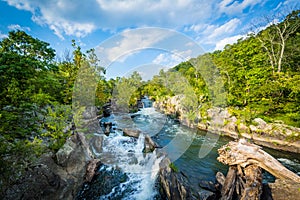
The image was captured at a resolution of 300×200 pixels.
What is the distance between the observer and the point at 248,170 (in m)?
3.39

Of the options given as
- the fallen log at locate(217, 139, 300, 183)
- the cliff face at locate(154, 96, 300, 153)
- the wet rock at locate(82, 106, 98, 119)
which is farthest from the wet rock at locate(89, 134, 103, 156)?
the cliff face at locate(154, 96, 300, 153)

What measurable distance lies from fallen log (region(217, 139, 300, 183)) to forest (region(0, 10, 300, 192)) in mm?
5012

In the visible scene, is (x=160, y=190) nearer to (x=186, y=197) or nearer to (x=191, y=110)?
(x=186, y=197)

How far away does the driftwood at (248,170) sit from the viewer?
3190 millimetres

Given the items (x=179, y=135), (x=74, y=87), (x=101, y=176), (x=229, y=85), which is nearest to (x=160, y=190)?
(x=101, y=176)

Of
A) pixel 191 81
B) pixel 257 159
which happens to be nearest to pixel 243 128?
pixel 257 159

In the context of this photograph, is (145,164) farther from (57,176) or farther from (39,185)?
(39,185)

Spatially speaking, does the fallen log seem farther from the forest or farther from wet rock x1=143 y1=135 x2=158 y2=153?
the forest

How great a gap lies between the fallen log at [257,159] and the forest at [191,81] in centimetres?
501

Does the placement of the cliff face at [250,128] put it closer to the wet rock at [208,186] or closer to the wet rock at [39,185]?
the wet rock at [208,186]

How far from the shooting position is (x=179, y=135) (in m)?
10.4

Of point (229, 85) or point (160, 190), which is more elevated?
point (229, 85)

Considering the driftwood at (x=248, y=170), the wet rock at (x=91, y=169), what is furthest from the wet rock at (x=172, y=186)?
the wet rock at (x=91, y=169)

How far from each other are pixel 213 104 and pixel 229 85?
2.97 metres
